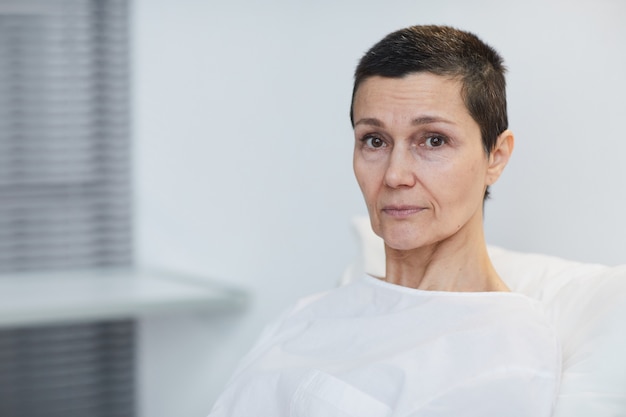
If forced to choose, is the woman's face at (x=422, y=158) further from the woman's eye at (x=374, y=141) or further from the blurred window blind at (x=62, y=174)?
the blurred window blind at (x=62, y=174)

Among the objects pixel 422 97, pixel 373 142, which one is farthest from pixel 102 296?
pixel 422 97

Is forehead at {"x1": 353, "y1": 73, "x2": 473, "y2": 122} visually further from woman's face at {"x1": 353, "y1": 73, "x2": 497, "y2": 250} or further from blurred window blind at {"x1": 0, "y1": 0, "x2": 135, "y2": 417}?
blurred window blind at {"x1": 0, "y1": 0, "x2": 135, "y2": 417}

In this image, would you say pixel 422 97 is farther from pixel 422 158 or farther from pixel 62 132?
pixel 62 132

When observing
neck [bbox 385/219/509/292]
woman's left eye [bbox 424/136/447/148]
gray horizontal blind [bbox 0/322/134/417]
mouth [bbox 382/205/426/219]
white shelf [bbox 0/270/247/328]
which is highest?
woman's left eye [bbox 424/136/447/148]

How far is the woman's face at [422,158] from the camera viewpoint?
3.88ft

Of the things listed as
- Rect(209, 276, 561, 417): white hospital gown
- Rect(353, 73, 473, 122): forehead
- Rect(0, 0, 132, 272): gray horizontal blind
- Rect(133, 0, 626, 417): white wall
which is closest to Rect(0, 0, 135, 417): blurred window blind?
Rect(0, 0, 132, 272): gray horizontal blind

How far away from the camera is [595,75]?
5.16ft

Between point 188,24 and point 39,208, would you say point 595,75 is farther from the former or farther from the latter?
point 39,208

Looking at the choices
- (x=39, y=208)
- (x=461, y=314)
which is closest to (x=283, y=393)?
(x=461, y=314)

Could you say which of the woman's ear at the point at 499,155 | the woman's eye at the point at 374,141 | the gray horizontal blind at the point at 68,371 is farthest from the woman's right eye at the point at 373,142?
the gray horizontal blind at the point at 68,371

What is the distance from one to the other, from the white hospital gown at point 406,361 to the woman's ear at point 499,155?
0.18 m

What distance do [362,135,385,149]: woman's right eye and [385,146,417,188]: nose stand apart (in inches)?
2.0

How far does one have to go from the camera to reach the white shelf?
2012 mm

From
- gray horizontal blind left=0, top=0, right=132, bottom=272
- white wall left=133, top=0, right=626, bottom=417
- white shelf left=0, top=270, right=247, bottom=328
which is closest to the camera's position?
white shelf left=0, top=270, right=247, bottom=328
